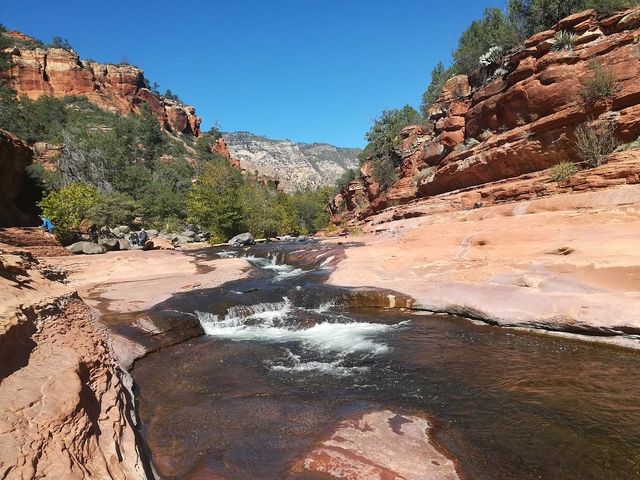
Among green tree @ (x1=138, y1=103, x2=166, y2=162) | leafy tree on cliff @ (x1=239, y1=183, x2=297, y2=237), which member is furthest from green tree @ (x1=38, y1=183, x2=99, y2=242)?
green tree @ (x1=138, y1=103, x2=166, y2=162)

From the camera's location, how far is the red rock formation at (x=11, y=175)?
21.6 meters

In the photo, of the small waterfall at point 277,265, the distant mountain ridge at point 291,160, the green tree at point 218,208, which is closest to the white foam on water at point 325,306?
the small waterfall at point 277,265

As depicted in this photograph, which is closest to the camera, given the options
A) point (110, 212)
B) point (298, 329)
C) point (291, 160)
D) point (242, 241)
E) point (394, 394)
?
point (394, 394)

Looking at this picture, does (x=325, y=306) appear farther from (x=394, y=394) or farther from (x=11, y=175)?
(x=11, y=175)

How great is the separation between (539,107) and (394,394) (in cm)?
1910

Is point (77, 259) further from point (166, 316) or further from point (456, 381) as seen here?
point (456, 381)

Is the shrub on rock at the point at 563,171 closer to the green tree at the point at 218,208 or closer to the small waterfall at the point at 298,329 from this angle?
the small waterfall at the point at 298,329

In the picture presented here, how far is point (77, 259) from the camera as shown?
17469 millimetres

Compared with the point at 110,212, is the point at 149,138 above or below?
above

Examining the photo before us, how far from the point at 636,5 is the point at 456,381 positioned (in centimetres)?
2135

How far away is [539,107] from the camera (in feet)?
62.6

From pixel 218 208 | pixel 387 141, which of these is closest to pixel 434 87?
pixel 387 141

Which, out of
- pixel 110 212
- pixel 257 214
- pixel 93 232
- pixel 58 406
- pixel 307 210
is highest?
pixel 110 212

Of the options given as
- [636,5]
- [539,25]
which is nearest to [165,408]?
[636,5]
